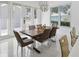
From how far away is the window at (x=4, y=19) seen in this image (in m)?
7.07

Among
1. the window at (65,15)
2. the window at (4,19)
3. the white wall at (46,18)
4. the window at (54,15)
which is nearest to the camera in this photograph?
the window at (4,19)

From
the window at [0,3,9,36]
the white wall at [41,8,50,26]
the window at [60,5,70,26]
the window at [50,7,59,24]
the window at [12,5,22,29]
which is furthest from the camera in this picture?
the white wall at [41,8,50,26]

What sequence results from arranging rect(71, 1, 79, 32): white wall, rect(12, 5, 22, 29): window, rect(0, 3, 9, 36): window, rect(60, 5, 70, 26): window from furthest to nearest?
rect(60, 5, 70, 26): window → rect(12, 5, 22, 29): window → rect(0, 3, 9, 36): window → rect(71, 1, 79, 32): white wall

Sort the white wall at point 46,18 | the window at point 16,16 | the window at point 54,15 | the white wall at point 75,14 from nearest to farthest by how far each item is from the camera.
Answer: the white wall at point 75,14, the window at point 16,16, the window at point 54,15, the white wall at point 46,18

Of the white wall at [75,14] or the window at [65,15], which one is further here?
the window at [65,15]

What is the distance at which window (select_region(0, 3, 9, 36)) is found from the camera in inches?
278

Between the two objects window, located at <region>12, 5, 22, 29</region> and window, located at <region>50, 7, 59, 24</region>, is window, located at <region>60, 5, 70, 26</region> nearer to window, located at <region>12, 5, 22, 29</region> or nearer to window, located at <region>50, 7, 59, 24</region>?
window, located at <region>50, 7, 59, 24</region>

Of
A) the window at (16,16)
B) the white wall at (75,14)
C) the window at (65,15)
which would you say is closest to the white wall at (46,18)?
the window at (65,15)

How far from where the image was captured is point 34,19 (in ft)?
36.3

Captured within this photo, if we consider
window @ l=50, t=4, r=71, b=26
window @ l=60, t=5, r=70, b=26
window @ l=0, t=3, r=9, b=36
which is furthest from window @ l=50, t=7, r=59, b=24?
window @ l=0, t=3, r=9, b=36

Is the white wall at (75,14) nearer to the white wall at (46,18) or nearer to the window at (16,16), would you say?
the window at (16,16)

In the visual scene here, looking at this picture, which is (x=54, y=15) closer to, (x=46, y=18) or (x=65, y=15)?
(x=46, y=18)

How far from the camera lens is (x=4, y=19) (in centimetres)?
724

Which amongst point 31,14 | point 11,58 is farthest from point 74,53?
point 31,14
